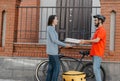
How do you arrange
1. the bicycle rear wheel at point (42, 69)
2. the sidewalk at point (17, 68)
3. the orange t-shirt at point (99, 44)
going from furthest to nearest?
the sidewalk at point (17, 68) → the bicycle rear wheel at point (42, 69) → the orange t-shirt at point (99, 44)

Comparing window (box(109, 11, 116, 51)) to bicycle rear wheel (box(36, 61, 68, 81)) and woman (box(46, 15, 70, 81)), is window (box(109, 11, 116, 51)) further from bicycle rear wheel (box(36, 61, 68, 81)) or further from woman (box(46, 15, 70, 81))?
woman (box(46, 15, 70, 81))

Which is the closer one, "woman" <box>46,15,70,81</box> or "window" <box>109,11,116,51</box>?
"woman" <box>46,15,70,81</box>

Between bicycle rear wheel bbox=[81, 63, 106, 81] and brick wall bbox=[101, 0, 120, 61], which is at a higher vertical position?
brick wall bbox=[101, 0, 120, 61]

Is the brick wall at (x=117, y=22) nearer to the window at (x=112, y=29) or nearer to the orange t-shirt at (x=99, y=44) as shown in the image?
the window at (x=112, y=29)

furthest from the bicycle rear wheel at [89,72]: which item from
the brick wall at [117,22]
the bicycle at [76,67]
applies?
the brick wall at [117,22]

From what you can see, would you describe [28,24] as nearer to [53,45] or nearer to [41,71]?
[41,71]

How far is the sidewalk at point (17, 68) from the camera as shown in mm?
11266

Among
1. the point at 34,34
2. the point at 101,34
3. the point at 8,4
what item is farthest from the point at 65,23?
the point at 101,34

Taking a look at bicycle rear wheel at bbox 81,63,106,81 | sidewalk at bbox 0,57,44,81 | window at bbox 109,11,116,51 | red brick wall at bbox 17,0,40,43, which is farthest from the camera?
red brick wall at bbox 17,0,40,43

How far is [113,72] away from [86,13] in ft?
8.50

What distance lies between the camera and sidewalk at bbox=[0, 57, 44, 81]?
37.0ft

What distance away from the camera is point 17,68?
11.4 meters

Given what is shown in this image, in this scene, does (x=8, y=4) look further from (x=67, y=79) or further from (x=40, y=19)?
(x=67, y=79)

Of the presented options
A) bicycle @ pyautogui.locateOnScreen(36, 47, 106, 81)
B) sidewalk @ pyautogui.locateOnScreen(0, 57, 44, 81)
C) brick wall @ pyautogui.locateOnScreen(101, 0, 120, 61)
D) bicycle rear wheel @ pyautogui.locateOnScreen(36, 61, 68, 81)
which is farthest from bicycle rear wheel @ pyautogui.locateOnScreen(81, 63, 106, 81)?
sidewalk @ pyautogui.locateOnScreen(0, 57, 44, 81)
